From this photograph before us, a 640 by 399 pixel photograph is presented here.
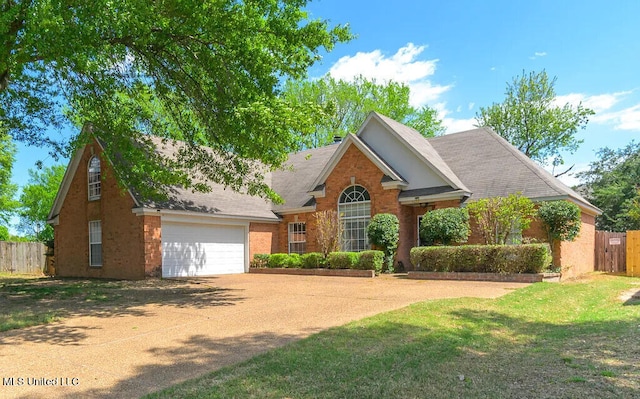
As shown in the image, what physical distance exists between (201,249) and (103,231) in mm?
4232

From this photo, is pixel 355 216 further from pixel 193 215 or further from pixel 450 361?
pixel 450 361

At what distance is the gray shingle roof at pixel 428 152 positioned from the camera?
1842cm

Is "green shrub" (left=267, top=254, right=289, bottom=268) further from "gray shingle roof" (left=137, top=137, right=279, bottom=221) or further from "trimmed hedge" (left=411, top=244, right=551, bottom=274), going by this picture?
"trimmed hedge" (left=411, top=244, right=551, bottom=274)

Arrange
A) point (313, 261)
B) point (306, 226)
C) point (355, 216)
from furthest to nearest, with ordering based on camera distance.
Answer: point (306, 226) → point (355, 216) → point (313, 261)

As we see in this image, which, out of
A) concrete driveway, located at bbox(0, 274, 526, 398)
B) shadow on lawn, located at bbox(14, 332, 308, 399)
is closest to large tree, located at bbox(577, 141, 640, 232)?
concrete driveway, located at bbox(0, 274, 526, 398)

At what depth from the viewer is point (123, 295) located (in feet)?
39.8

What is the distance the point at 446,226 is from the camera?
16891 millimetres

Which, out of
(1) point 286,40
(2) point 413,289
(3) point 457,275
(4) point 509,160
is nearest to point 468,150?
(4) point 509,160

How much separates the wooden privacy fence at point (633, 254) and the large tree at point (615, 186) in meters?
12.1

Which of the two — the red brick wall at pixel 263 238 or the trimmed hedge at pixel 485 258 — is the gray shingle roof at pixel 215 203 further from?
the trimmed hedge at pixel 485 258

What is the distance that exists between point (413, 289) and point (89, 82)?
11.0 meters

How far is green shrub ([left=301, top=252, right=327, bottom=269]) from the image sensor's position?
18953mm

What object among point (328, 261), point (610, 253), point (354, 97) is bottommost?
point (610, 253)

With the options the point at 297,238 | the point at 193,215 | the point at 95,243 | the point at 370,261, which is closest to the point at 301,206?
the point at 297,238
